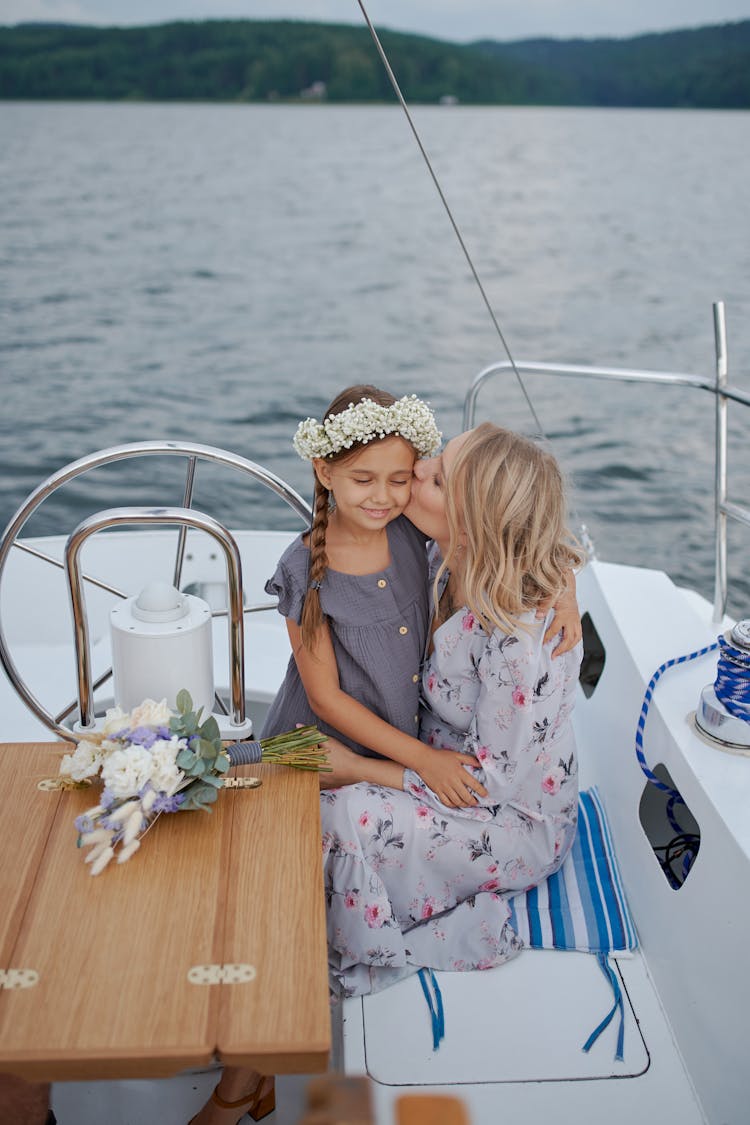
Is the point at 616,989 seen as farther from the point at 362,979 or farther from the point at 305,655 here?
the point at 305,655

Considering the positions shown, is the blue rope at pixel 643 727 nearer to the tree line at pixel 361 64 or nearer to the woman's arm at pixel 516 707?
the woman's arm at pixel 516 707

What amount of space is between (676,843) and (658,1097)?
1.29 feet

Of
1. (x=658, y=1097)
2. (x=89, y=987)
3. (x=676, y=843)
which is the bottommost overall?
(x=658, y=1097)

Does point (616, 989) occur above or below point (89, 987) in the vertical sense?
below

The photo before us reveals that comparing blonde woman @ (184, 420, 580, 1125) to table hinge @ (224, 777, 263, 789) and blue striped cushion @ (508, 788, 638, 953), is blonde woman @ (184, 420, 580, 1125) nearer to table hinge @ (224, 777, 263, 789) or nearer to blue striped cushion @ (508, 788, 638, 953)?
blue striped cushion @ (508, 788, 638, 953)

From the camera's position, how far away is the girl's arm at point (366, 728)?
1.67 meters

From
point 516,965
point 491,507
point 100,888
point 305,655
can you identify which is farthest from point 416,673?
point 100,888

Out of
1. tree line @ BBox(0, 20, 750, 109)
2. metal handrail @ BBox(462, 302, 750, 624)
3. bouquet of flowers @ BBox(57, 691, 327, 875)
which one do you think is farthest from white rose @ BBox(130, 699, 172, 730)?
tree line @ BBox(0, 20, 750, 109)

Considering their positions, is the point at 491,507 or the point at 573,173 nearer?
the point at 491,507

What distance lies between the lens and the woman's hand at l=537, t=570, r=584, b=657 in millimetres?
1655

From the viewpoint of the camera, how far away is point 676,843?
168 centimetres

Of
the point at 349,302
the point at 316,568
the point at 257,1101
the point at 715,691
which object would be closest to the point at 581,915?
the point at 715,691

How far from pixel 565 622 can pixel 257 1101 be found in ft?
2.75

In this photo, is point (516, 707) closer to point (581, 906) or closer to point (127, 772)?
point (581, 906)
